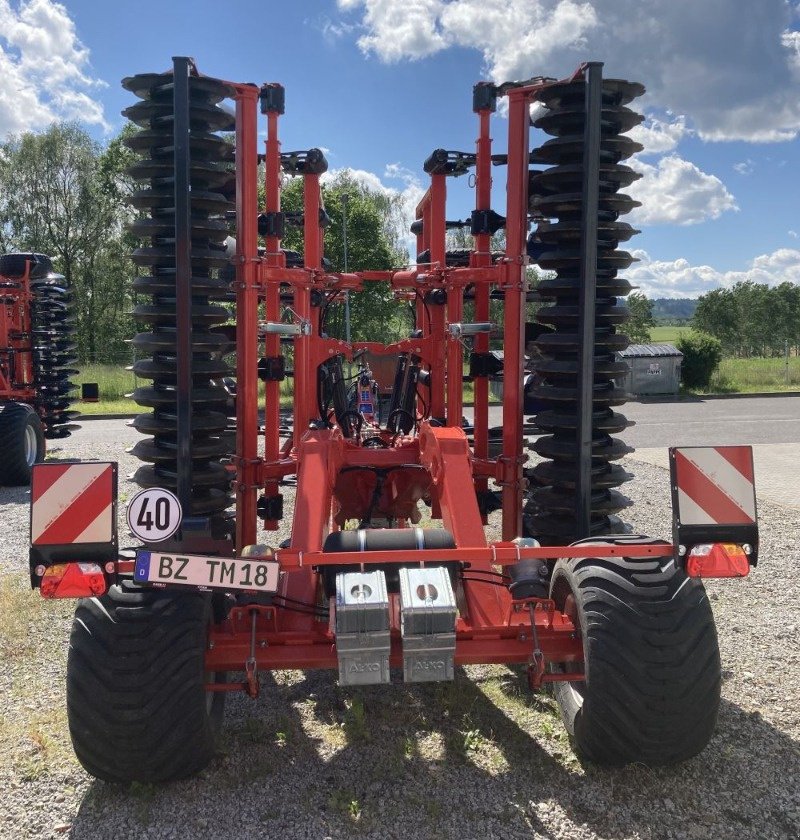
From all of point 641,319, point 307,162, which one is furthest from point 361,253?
point 641,319

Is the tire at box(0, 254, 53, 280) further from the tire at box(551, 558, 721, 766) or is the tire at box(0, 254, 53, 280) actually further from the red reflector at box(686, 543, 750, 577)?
the red reflector at box(686, 543, 750, 577)

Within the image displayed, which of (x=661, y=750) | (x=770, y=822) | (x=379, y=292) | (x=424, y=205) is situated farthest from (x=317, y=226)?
(x=379, y=292)

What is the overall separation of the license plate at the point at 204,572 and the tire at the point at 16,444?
878 centimetres

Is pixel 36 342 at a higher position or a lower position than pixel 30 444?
higher

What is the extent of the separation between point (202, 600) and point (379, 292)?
79.4 feet

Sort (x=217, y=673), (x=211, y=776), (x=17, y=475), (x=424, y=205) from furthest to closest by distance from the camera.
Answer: (x=17, y=475)
(x=424, y=205)
(x=217, y=673)
(x=211, y=776)

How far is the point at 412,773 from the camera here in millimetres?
→ 3389

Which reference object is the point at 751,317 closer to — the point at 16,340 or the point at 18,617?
the point at 16,340

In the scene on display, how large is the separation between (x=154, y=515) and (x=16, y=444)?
29.9 ft

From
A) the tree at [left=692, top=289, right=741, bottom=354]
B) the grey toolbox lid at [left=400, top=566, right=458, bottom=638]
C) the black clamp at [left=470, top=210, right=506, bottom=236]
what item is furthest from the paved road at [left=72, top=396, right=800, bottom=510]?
the tree at [left=692, top=289, right=741, bottom=354]

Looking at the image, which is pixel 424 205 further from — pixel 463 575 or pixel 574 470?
pixel 463 575

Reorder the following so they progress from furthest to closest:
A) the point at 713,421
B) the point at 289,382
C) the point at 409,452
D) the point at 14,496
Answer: the point at 289,382, the point at 713,421, the point at 14,496, the point at 409,452

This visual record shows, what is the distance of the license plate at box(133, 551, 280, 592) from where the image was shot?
2939 mm

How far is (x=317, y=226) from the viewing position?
238 inches
